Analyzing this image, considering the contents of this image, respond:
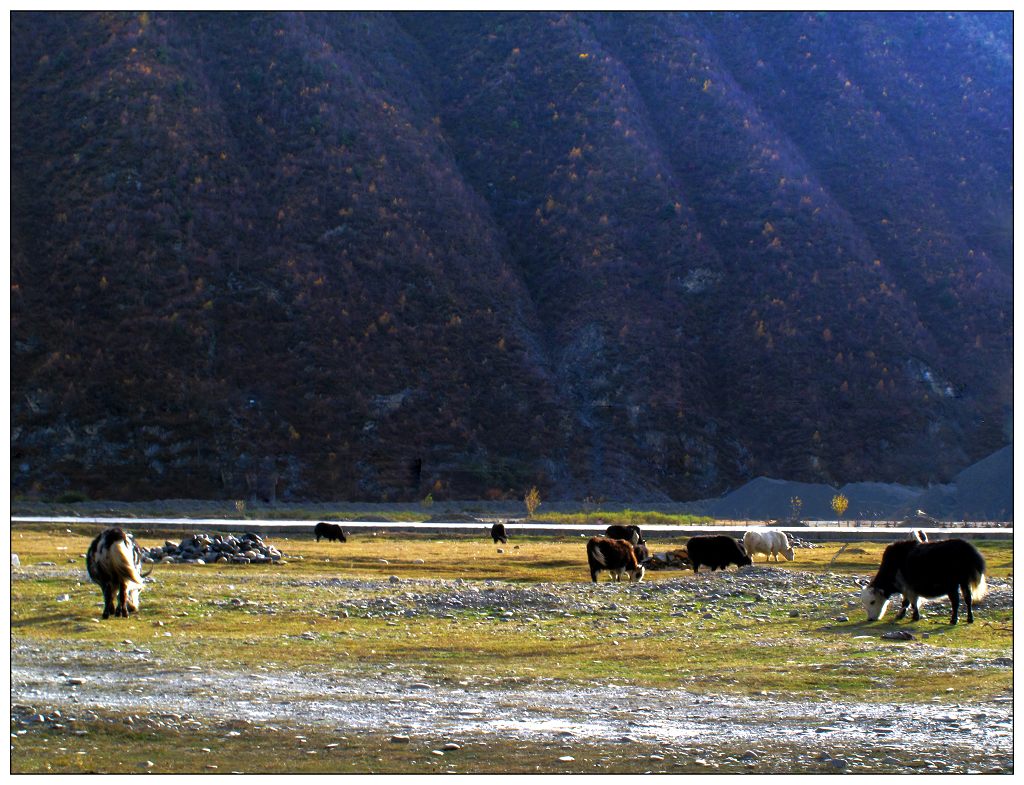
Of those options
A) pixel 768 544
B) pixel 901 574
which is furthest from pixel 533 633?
pixel 768 544

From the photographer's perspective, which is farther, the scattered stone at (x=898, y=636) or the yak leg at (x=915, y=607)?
the yak leg at (x=915, y=607)

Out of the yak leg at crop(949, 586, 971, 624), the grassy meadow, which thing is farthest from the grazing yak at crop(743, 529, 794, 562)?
the yak leg at crop(949, 586, 971, 624)

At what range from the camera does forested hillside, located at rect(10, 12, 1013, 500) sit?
82.1 metres

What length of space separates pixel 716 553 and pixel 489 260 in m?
71.1

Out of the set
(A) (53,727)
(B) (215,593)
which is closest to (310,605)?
(B) (215,593)

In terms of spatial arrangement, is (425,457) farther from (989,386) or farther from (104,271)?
(989,386)

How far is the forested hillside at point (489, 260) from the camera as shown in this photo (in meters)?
82.1

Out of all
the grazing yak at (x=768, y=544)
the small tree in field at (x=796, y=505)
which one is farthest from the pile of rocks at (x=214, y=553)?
the small tree in field at (x=796, y=505)

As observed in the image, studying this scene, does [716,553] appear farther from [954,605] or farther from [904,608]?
[954,605]

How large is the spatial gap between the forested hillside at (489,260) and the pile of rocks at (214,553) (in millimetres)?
40353

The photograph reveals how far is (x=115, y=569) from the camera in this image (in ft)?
67.3

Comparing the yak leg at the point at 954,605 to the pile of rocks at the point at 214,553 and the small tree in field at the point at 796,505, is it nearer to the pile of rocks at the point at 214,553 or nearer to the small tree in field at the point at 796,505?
the pile of rocks at the point at 214,553

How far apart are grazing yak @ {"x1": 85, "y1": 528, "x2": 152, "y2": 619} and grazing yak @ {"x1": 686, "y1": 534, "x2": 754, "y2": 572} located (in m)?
16.4

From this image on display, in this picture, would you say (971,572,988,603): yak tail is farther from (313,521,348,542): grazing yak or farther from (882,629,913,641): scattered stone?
(313,521,348,542): grazing yak
